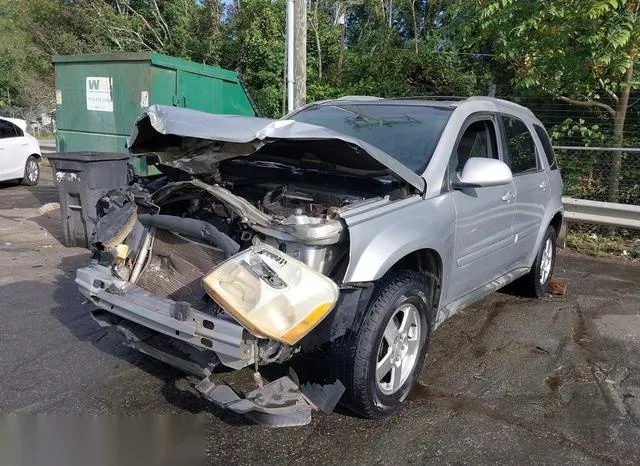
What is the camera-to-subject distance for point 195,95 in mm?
9469

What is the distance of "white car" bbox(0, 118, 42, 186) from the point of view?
1280 centimetres

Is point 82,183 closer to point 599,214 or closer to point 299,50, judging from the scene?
Answer: point 299,50

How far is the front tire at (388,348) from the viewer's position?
306 cm

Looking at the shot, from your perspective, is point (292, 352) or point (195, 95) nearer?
point (292, 352)

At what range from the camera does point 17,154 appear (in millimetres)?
13094

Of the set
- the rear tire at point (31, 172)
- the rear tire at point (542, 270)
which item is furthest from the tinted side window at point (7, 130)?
the rear tire at point (542, 270)

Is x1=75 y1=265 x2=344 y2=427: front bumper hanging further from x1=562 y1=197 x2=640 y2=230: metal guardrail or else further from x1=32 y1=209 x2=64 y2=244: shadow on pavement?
x1=562 y1=197 x2=640 y2=230: metal guardrail

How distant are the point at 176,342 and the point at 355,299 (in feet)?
3.29

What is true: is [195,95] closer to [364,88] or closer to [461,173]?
[364,88]

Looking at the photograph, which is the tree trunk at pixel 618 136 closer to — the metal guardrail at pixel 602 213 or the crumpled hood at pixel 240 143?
the metal guardrail at pixel 602 213

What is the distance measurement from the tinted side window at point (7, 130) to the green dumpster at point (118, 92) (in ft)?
12.9

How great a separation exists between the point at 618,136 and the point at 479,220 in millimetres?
5570

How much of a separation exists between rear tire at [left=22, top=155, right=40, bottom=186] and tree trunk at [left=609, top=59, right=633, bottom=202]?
11988 mm

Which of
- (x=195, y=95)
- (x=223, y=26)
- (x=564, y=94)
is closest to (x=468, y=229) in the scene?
(x=564, y=94)
